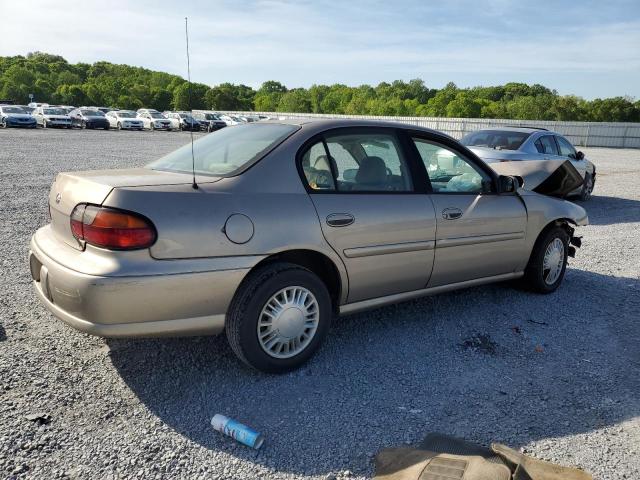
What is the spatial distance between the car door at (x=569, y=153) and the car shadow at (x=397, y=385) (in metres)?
6.99

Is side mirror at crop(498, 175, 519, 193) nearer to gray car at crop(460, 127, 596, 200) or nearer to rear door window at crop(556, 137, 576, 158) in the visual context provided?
gray car at crop(460, 127, 596, 200)

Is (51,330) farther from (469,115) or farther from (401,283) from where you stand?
(469,115)

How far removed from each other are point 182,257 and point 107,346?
126 centimetres

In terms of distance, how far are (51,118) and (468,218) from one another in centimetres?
3960

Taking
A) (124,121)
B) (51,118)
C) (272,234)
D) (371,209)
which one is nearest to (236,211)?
(272,234)

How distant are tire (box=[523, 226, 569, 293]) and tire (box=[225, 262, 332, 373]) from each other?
99.3 inches

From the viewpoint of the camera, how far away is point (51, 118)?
37.5 m

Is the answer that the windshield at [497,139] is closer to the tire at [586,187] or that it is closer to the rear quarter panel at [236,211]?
the tire at [586,187]

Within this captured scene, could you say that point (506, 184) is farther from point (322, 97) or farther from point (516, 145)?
point (322, 97)

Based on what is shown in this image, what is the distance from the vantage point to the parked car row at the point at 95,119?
34.5 metres

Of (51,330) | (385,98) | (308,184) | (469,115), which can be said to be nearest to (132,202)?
(308,184)

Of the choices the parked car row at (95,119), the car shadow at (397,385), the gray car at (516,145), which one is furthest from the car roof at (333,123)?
the parked car row at (95,119)

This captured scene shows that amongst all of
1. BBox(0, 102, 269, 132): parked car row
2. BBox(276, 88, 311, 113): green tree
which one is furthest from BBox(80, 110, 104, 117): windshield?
BBox(276, 88, 311, 113): green tree

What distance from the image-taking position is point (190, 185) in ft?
10.4
